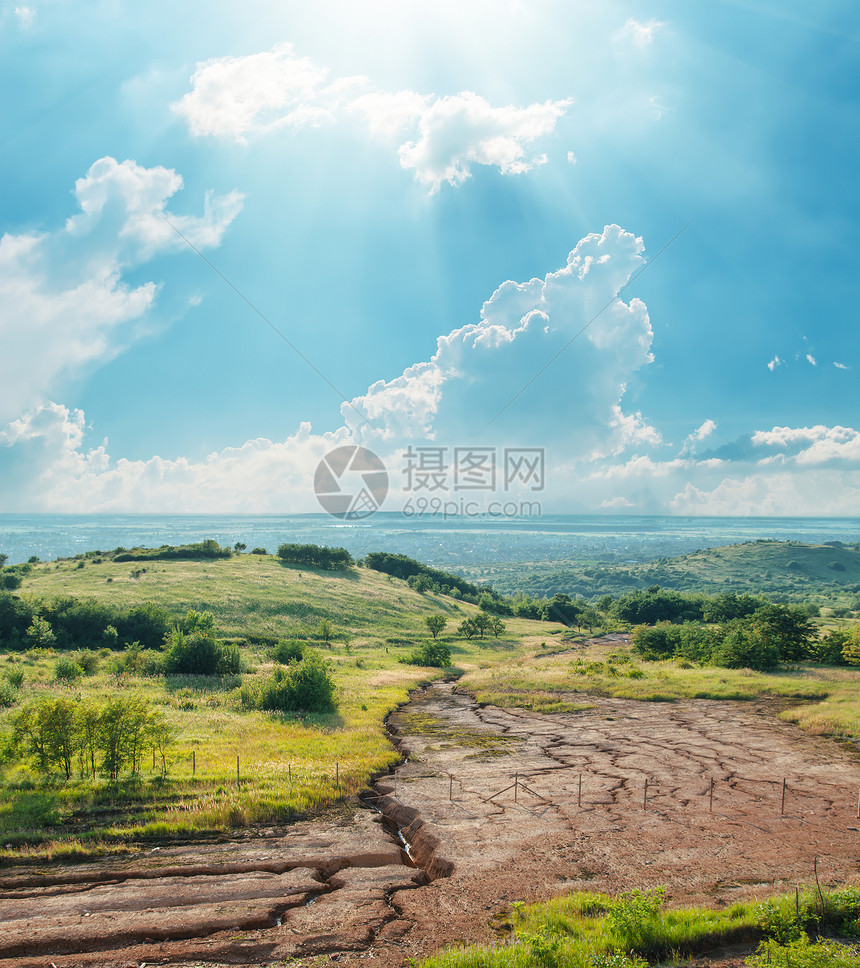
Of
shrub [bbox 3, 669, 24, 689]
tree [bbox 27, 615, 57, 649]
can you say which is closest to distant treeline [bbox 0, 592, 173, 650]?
tree [bbox 27, 615, 57, 649]

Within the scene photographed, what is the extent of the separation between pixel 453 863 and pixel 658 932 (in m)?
5.26

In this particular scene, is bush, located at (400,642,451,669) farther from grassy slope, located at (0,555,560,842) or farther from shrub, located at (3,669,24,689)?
shrub, located at (3,669,24,689)

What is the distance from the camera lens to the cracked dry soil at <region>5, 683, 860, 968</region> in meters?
10.1

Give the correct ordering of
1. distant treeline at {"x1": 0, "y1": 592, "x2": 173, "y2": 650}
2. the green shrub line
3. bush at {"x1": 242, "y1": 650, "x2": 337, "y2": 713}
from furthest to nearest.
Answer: distant treeline at {"x1": 0, "y1": 592, "x2": 173, "y2": 650} → bush at {"x1": 242, "y1": 650, "x2": 337, "y2": 713} → the green shrub line

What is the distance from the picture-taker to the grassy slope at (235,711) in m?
16.5

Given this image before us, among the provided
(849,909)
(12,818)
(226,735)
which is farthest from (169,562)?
(849,909)

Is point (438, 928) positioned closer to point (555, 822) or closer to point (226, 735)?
point (555, 822)

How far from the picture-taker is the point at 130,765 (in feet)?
66.3

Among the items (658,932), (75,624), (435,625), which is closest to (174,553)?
(75,624)

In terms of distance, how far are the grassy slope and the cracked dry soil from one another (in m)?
2.34

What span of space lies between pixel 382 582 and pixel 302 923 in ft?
304

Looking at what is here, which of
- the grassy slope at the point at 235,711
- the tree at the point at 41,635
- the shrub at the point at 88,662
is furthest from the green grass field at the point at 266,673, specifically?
the tree at the point at 41,635

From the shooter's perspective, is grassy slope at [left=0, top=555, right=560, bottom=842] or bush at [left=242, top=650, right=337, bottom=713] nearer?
grassy slope at [left=0, top=555, right=560, bottom=842]

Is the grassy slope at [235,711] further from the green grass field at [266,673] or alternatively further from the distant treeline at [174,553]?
the distant treeline at [174,553]
